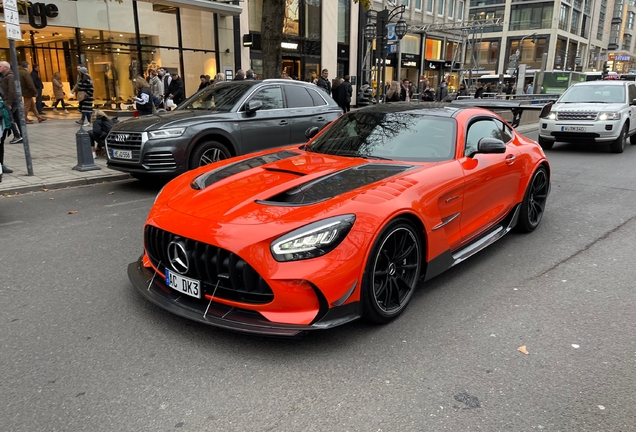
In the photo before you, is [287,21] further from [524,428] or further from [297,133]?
[524,428]

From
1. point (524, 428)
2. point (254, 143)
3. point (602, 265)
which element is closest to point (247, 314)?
point (524, 428)

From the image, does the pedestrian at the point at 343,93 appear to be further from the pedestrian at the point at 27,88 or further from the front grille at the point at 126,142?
the front grille at the point at 126,142

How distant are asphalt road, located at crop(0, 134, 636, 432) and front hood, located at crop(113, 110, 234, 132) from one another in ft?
10.4

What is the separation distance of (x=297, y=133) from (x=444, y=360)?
6487 mm

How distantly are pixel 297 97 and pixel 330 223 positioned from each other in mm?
6496

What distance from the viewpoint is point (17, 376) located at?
2785 mm

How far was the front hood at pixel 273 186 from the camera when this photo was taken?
10.4ft

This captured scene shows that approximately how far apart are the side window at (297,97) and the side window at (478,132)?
4.59m

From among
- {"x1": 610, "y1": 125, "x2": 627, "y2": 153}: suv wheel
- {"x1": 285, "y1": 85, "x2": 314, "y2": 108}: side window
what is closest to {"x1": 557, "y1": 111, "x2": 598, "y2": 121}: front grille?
{"x1": 610, "y1": 125, "x2": 627, "y2": 153}: suv wheel

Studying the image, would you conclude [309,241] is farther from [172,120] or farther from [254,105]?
[254,105]

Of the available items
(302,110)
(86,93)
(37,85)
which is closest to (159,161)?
(302,110)

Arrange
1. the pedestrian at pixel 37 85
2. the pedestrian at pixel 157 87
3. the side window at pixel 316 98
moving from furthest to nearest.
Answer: the pedestrian at pixel 37 85, the pedestrian at pixel 157 87, the side window at pixel 316 98

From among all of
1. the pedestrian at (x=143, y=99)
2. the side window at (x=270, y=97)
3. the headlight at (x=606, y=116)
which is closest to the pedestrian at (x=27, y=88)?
the pedestrian at (x=143, y=99)

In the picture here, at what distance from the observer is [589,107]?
12.4 metres
